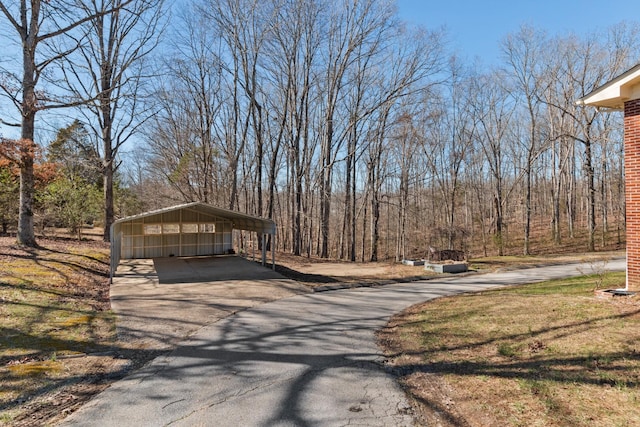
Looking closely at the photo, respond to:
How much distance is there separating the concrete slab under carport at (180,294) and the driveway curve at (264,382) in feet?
2.08

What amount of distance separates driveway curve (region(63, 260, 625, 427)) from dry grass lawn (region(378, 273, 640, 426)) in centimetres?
46

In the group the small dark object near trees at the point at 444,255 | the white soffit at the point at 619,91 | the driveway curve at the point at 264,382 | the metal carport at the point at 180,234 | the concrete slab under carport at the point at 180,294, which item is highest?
the white soffit at the point at 619,91

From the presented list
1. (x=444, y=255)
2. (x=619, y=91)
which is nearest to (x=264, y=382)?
(x=619, y=91)

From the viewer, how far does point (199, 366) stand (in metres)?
4.67

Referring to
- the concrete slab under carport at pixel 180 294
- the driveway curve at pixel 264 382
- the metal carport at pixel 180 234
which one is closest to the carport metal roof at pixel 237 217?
the metal carport at pixel 180 234

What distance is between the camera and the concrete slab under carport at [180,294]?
6.27m

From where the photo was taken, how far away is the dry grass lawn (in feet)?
10.7

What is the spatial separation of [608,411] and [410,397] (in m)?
1.74

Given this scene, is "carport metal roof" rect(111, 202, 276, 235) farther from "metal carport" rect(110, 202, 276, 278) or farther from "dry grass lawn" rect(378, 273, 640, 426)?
"dry grass lawn" rect(378, 273, 640, 426)

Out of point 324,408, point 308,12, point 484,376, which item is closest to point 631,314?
point 484,376

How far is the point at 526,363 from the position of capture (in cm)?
428

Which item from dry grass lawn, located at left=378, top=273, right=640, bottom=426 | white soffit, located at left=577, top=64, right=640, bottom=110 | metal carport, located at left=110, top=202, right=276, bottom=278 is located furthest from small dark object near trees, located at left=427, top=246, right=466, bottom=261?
white soffit, located at left=577, top=64, right=640, bottom=110

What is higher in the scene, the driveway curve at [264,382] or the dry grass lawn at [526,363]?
the dry grass lawn at [526,363]

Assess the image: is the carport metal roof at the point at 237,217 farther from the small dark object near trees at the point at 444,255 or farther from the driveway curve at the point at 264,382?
the small dark object near trees at the point at 444,255
